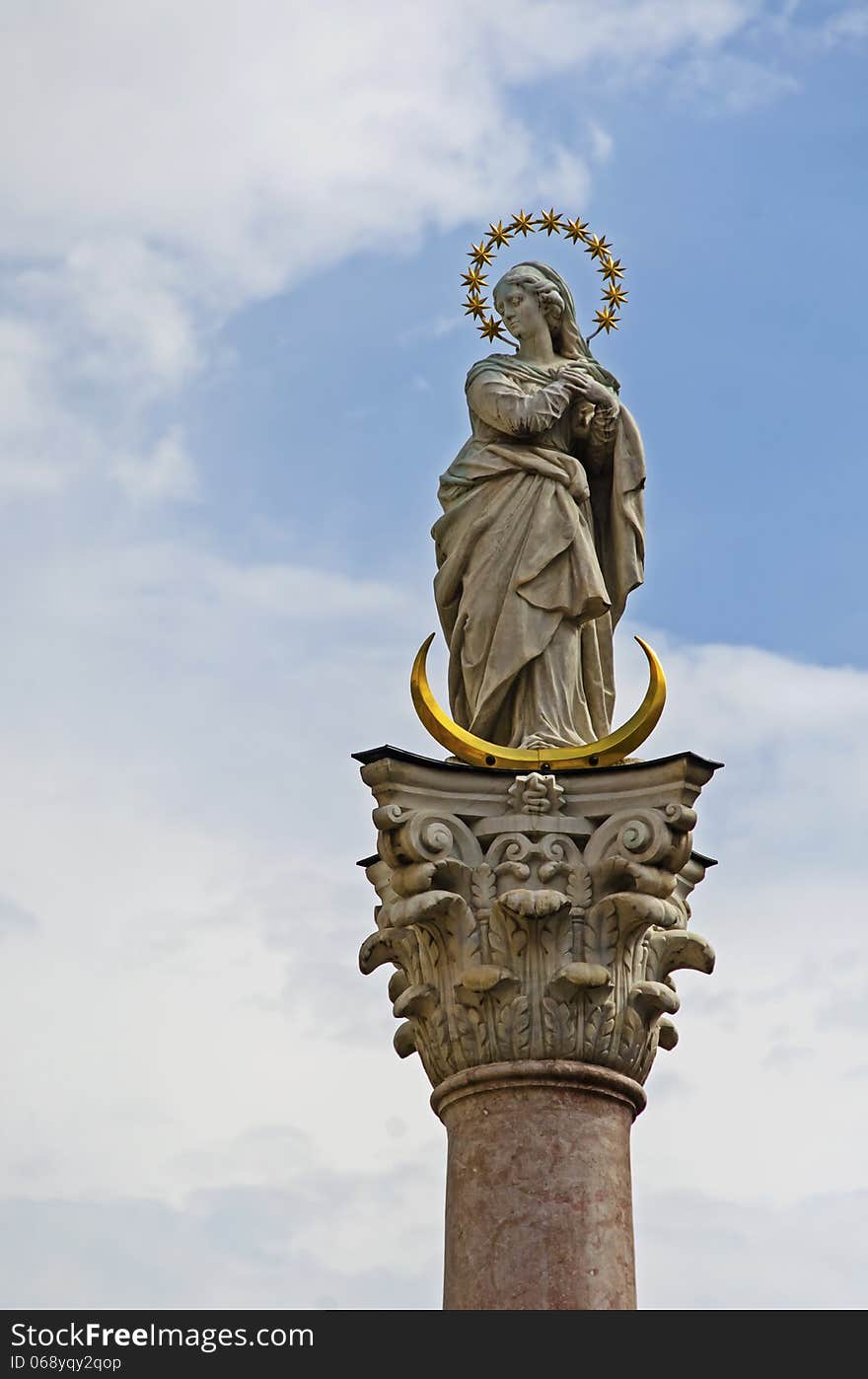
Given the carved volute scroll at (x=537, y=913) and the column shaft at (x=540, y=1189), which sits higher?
the carved volute scroll at (x=537, y=913)

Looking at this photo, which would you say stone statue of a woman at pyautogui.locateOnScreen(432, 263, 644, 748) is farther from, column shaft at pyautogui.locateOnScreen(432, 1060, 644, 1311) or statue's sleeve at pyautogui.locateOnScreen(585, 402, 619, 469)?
column shaft at pyautogui.locateOnScreen(432, 1060, 644, 1311)

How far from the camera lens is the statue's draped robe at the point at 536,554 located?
18.7 m

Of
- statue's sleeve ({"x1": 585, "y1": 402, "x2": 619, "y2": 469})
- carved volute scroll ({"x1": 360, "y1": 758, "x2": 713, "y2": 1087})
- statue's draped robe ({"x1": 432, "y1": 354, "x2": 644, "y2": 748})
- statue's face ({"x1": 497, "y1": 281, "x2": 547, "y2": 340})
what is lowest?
carved volute scroll ({"x1": 360, "y1": 758, "x2": 713, "y2": 1087})

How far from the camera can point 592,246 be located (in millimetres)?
20078

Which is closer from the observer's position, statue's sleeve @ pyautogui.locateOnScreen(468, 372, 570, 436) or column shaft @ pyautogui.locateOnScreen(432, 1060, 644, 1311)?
column shaft @ pyautogui.locateOnScreen(432, 1060, 644, 1311)

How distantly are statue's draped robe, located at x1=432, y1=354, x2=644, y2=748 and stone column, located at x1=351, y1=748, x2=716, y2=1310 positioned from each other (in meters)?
1.11

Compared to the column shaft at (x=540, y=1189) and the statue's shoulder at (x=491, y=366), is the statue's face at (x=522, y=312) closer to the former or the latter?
the statue's shoulder at (x=491, y=366)

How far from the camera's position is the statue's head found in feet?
64.7

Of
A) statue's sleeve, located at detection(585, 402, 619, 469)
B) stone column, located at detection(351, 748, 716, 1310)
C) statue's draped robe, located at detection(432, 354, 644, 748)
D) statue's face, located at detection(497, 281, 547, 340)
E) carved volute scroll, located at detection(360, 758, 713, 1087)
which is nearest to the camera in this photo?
stone column, located at detection(351, 748, 716, 1310)

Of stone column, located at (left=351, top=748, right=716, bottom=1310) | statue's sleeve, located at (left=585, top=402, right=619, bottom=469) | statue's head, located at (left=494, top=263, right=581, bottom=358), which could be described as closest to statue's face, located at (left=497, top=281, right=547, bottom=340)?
statue's head, located at (left=494, top=263, right=581, bottom=358)

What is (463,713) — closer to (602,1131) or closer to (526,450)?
(526,450)

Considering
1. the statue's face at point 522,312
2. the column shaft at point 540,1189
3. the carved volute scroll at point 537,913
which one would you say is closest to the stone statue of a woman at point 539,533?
the statue's face at point 522,312

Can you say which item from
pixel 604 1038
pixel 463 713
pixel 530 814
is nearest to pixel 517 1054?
pixel 604 1038

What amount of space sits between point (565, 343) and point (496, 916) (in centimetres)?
510
